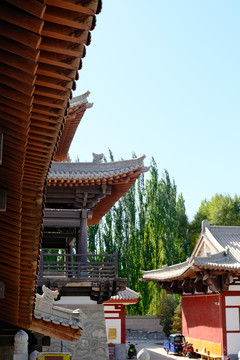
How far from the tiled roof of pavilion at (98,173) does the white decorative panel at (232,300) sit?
5.65 m

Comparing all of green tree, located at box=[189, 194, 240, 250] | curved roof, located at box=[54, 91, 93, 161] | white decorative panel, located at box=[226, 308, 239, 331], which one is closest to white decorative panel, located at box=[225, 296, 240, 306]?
white decorative panel, located at box=[226, 308, 239, 331]

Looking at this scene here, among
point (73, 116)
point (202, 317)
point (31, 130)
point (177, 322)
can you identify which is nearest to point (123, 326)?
A: point (202, 317)

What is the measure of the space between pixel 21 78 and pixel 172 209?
3499 cm

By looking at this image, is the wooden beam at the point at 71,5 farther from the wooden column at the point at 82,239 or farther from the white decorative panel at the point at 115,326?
the white decorative panel at the point at 115,326

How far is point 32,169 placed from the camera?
3900mm

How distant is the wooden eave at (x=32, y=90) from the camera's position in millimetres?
2389

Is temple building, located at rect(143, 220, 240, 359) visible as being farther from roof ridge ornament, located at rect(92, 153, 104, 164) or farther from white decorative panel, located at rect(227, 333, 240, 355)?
roof ridge ornament, located at rect(92, 153, 104, 164)

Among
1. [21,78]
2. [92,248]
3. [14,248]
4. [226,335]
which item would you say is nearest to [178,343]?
[226,335]

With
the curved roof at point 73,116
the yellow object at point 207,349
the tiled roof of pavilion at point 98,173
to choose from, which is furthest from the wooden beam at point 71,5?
the yellow object at point 207,349

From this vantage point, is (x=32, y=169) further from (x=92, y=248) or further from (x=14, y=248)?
(x=92, y=248)

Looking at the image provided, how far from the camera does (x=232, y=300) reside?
18.7 meters

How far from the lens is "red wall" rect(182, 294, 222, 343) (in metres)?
19.0

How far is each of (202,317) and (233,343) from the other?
2.30 meters

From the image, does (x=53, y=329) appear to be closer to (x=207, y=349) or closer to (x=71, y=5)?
(x=71, y=5)
